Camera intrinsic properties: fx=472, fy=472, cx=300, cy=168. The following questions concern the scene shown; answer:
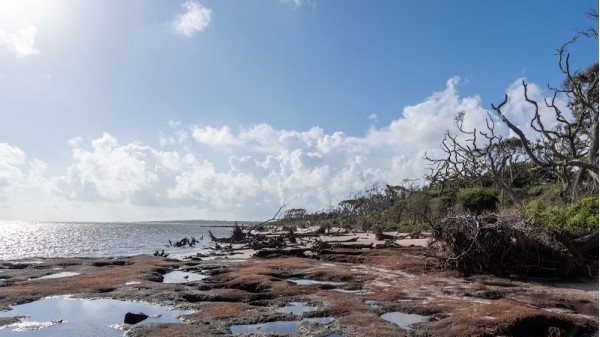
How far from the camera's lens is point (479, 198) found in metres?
37.0

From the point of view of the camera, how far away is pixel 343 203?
81062mm

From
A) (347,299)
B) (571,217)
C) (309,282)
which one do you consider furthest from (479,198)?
(347,299)

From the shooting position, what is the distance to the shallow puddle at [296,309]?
873 centimetres

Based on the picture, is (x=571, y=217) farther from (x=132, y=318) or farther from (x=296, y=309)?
(x=132, y=318)

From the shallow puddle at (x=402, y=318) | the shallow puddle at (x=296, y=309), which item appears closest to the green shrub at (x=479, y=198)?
the shallow puddle at (x=296, y=309)

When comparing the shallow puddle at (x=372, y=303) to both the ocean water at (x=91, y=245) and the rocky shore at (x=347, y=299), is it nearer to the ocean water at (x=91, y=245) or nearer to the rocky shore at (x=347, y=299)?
the rocky shore at (x=347, y=299)

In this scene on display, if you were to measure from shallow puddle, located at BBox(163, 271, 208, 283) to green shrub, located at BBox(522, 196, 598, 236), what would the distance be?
34.3 feet

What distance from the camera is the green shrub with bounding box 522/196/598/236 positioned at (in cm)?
1427

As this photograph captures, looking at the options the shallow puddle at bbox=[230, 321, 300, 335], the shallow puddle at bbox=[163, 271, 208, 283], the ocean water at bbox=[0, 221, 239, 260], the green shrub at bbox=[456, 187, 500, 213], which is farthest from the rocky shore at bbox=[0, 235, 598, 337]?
the green shrub at bbox=[456, 187, 500, 213]

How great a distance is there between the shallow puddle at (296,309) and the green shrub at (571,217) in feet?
28.0

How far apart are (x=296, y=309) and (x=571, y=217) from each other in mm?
10707

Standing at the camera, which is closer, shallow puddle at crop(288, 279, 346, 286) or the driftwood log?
shallow puddle at crop(288, 279, 346, 286)

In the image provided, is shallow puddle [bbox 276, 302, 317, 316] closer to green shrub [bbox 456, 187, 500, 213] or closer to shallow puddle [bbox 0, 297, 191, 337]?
shallow puddle [bbox 0, 297, 191, 337]

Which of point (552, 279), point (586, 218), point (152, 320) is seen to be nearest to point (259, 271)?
point (152, 320)
